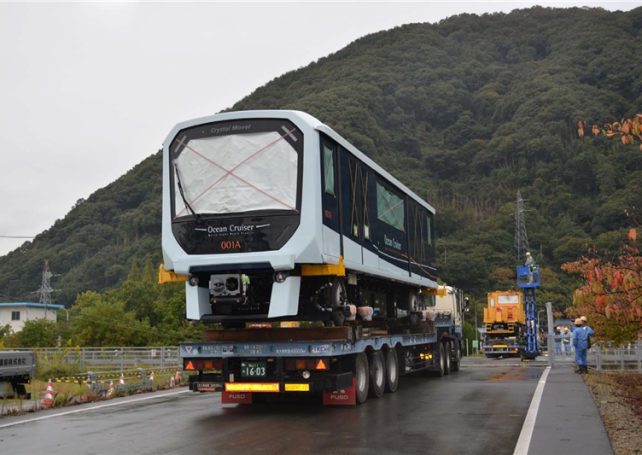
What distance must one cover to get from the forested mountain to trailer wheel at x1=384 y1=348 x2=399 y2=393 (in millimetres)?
61027

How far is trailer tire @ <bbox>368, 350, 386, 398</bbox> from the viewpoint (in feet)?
46.6

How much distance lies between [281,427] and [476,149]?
451 feet

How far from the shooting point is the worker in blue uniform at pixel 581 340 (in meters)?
20.0

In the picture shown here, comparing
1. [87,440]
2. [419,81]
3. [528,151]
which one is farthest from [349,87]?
[87,440]

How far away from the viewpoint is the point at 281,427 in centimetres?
1043

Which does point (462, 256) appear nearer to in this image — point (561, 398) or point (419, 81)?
point (561, 398)

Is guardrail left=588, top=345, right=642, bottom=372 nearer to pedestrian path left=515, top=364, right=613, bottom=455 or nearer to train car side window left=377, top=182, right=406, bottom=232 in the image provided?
pedestrian path left=515, top=364, right=613, bottom=455

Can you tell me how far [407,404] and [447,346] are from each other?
9425 mm

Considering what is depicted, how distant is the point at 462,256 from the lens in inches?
3671

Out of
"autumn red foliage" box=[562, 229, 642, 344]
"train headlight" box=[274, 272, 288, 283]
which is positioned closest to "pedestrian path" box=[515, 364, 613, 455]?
"autumn red foliage" box=[562, 229, 642, 344]

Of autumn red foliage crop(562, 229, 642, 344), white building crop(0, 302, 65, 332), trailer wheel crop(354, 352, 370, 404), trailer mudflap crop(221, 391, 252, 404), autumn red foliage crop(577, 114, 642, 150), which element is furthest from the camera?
white building crop(0, 302, 65, 332)

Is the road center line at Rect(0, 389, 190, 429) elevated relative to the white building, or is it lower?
lower

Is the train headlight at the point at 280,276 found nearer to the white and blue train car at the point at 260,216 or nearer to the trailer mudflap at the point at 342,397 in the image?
the white and blue train car at the point at 260,216

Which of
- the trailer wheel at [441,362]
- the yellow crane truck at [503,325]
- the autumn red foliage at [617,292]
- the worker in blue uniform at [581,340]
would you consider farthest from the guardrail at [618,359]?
the yellow crane truck at [503,325]
